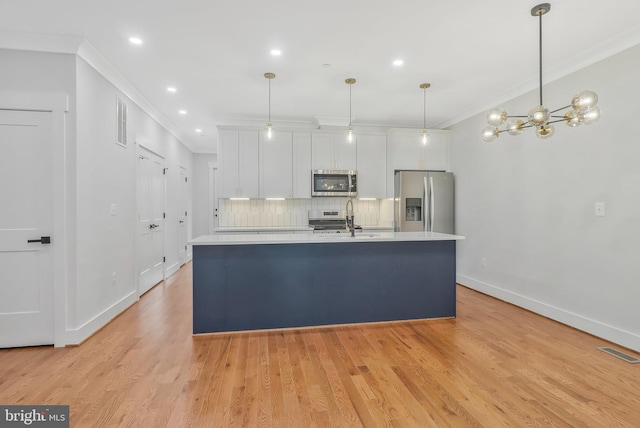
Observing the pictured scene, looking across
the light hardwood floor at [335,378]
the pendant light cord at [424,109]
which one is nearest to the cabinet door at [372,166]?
the pendant light cord at [424,109]

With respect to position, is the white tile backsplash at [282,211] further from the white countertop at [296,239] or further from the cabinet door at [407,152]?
the white countertop at [296,239]

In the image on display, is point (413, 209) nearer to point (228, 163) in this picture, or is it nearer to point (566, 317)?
point (566, 317)

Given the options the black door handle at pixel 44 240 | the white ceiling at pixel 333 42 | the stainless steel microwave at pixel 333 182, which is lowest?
the black door handle at pixel 44 240

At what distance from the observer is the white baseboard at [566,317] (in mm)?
2750

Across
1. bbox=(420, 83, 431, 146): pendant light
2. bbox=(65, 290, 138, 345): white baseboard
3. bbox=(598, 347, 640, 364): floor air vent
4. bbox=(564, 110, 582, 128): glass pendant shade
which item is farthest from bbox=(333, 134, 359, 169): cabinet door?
bbox=(598, 347, 640, 364): floor air vent

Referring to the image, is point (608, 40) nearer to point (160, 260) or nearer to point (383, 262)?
point (383, 262)

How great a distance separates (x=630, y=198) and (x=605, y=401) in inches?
71.0

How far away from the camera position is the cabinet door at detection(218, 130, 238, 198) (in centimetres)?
510

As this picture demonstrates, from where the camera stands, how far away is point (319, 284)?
320cm

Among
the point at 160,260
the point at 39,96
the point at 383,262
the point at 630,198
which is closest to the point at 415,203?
the point at 383,262

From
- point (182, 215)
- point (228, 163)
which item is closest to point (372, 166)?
point (228, 163)

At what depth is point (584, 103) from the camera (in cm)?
208

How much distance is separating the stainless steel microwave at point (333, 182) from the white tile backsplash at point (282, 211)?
1.18 feet

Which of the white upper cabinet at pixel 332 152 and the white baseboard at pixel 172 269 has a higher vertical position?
the white upper cabinet at pixel 332 152
